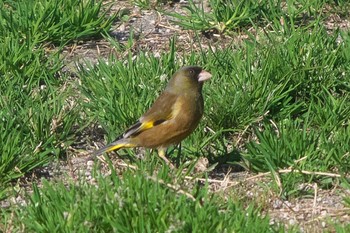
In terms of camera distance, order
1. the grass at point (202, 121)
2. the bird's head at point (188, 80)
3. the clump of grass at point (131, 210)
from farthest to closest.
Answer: the bird's head at point (188, 80)
the grass at point (202, 121)
the clump of grass at point (131, 210)

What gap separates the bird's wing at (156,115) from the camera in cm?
618

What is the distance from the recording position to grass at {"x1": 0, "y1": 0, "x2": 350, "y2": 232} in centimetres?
519

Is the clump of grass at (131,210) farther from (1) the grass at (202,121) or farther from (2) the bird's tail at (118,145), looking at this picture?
(2) the bird's tail at (118,145)

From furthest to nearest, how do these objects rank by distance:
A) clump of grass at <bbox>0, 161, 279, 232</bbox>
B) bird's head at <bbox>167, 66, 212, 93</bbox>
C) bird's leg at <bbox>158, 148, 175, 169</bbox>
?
bird's head at <bbox>167, 66, 212, 93</bbox> → bird's leg at <bbox>158, 148, 175, 169</bbox> → clump of grass at <bbox>0, 161, 279, 232</bbox>

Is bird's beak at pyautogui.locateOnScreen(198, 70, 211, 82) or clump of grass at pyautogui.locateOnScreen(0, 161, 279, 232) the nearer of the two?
clump of grass at pyautogui.locateOnScreen(0, 161, 279, 232)

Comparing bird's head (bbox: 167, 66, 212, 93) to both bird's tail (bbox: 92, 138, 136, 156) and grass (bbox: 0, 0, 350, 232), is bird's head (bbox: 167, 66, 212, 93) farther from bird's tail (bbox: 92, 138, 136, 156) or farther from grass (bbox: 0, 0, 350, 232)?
bird's tail (bbox: 92, 138, 136, 156)

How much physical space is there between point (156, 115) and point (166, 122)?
0.08 m

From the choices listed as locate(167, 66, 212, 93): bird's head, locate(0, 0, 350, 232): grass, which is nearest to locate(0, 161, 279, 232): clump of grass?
locate(0, 0, 350, 232): grass

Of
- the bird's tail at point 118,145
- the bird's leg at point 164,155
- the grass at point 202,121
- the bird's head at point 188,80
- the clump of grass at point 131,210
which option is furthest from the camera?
the bird's head at point 188,80

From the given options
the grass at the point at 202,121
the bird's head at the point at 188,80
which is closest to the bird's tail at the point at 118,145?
the grass at the point at 202,121

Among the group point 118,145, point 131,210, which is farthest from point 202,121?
point 131,210

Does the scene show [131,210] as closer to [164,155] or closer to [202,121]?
[164,155]

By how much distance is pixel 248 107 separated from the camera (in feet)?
21.9

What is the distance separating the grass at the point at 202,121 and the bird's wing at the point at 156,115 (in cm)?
21
